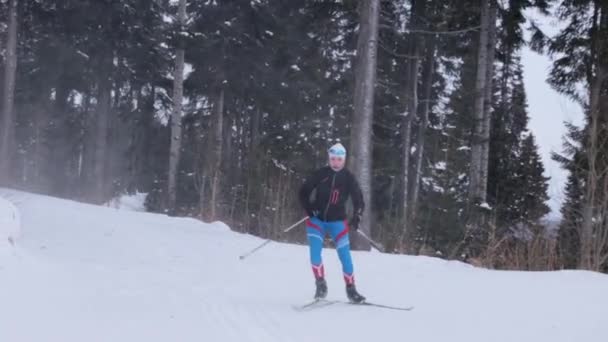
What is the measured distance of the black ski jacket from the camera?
283 inches

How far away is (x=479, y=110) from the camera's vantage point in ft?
55.0

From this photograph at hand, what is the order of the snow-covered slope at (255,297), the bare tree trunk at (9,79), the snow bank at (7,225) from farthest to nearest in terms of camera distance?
the bare tree trunk at (9,79) → the snow bank at (7,225) → the snow-covered slope at (255,297)

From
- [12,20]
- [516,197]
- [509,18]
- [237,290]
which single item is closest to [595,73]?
[509,18]

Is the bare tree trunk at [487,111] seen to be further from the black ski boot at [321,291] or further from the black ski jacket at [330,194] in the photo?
the black ski boot at [321,291]

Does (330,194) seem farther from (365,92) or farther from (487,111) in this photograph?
(487,111)

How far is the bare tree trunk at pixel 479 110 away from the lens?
52.9 feet

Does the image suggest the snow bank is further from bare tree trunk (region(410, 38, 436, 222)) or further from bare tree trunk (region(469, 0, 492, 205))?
bare tree trunk (region(410, 38, 436, 222))

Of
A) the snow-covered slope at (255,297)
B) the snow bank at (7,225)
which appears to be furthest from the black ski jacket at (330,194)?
the snow bank at (7,225)

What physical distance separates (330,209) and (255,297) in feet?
4.94

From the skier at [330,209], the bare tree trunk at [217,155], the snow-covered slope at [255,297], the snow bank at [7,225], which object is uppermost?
the bare tree trunk at [217,155]

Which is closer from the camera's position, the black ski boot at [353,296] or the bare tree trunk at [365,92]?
the black ski boot at [353,296]

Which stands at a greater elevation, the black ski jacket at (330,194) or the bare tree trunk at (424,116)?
the bare tree trunk at (424,116)

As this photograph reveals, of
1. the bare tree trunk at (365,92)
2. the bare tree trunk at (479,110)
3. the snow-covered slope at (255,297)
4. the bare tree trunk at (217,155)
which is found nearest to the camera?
the snow-covered slope at (255,297)

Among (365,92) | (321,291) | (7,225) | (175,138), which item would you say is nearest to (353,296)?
(321,291)
